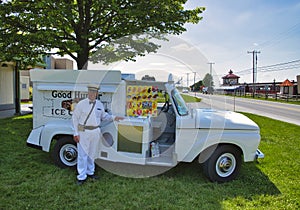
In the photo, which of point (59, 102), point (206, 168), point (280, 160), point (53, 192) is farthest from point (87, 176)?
point (280, 160)

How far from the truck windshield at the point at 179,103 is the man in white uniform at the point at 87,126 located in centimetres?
140

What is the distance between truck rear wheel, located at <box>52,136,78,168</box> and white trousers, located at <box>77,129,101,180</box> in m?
0.61

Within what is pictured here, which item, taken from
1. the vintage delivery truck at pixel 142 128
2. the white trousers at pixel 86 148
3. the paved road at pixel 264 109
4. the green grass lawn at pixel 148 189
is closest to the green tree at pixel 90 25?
the paved road at pixel 264 109

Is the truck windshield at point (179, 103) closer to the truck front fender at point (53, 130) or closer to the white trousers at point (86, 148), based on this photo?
the white trousers at point (86, 148)

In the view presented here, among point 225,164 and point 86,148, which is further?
point 225,164

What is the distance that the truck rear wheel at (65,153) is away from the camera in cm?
515

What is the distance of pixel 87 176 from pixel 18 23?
9.44m

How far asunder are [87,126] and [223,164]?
109 inches

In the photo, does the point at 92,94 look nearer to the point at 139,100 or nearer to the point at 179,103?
the point at 139,100

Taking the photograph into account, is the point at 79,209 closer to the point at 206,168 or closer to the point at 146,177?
the point at 146,177

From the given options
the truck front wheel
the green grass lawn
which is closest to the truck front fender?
the green grass lawn

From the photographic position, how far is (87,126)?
4492mm

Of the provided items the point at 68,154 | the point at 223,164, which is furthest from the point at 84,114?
the point at 223,164

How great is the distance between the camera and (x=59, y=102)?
17.1 ft
